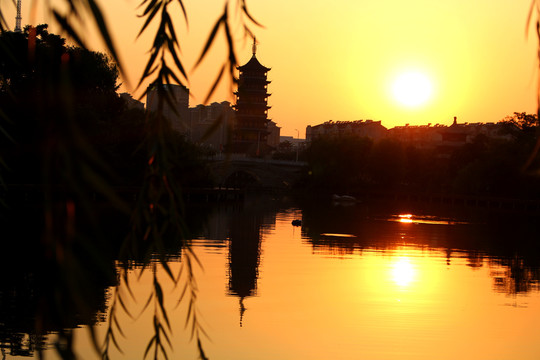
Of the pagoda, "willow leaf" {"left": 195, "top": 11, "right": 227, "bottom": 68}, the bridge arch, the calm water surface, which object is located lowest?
the calm water surface

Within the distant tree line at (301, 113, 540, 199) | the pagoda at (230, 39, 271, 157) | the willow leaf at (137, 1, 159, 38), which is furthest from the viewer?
the pagoda at (230, 39, 271, 157)

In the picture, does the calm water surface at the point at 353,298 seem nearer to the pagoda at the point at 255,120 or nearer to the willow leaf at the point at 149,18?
the willow leaf at the point at 149,18

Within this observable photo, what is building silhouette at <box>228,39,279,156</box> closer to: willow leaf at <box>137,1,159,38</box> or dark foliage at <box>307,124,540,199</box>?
dark foliage at <box>307,124,540,199</box>

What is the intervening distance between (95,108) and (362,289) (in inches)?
902

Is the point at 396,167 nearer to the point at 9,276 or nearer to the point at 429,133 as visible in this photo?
the point at 429,133

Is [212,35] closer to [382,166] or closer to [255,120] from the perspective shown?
[382,166]

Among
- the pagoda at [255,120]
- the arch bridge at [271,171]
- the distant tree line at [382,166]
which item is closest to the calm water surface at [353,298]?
the distant tree line at [382,166]

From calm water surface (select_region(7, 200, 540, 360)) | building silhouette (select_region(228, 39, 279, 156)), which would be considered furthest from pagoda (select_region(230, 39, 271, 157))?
calm water surface (select_region(7, 200, 540, 360))

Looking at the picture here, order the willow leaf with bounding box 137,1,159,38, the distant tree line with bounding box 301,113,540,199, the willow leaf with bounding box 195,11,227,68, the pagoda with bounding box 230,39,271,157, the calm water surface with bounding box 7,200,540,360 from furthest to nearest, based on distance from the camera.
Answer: the pagoda with bounding box 230,39,271,157, the distant tree line with bounding box 301,113,540,199, the calm water surface with bounding box 7,200,540,360, the willow leaf with bounding box 137,1,159,38, the willow leaf with bounding box 195,11,227,68

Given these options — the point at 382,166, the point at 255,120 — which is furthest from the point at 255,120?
the point at 382,166

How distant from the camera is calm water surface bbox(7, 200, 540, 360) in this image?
1334 cm

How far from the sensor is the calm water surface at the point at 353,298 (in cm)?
1334

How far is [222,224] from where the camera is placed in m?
39.2

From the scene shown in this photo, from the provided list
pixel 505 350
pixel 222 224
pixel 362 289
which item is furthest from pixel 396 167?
pixel 505 350
